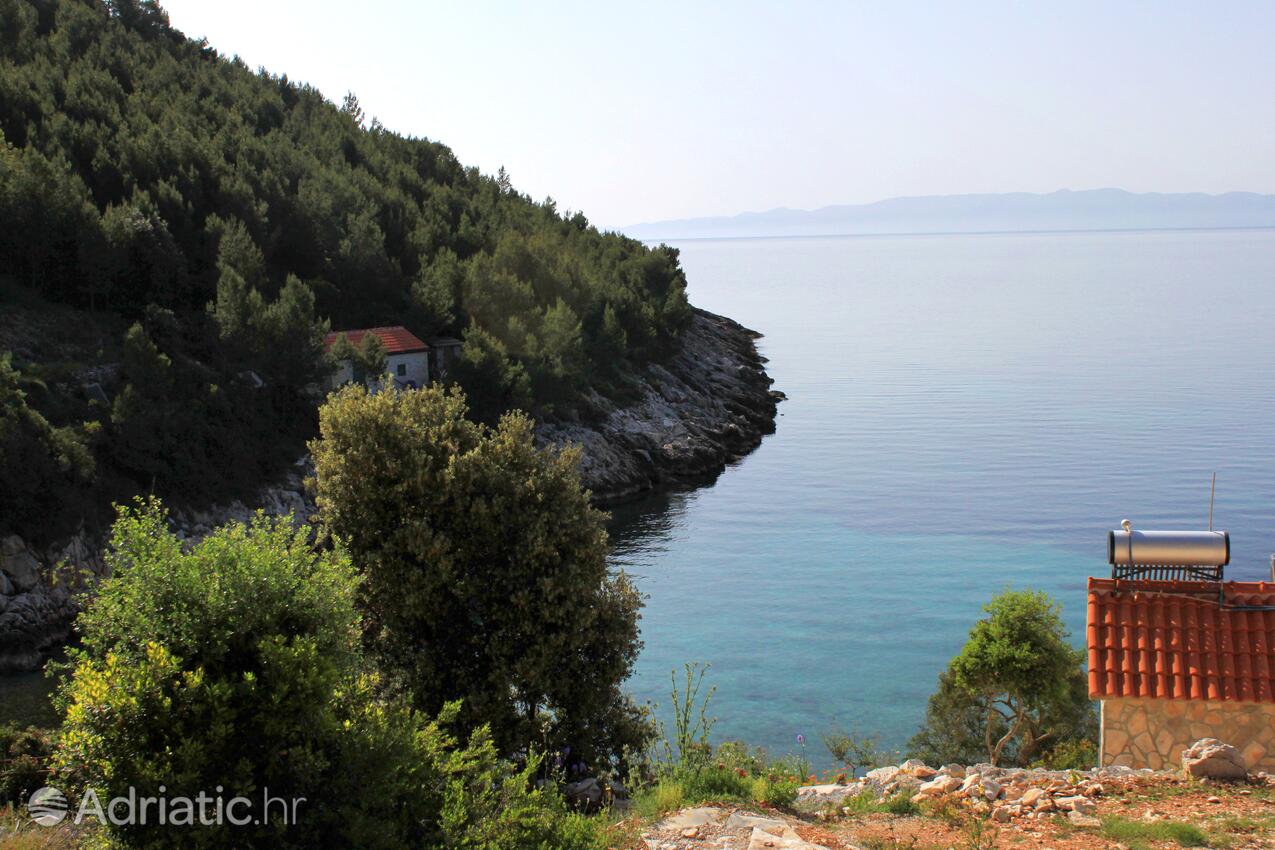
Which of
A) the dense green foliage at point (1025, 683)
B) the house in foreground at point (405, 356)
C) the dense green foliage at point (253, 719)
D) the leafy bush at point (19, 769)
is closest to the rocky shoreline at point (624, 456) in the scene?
the leafy bush at point (19, 769)

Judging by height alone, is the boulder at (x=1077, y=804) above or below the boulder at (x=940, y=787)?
above

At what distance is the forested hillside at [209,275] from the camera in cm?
3725

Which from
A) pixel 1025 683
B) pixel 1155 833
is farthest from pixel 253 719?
pixel 1025 683

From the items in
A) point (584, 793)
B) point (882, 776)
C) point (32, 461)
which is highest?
point (32, 461)

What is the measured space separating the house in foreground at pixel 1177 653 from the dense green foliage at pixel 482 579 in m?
7.97

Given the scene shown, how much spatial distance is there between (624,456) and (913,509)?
636 inches

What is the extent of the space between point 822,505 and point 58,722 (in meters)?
34.2

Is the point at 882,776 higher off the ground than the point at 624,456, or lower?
lower

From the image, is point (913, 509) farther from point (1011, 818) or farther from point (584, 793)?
point (1011, 818)

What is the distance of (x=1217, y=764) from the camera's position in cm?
1245

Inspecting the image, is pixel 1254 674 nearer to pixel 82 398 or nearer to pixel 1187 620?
pixel 1187 620

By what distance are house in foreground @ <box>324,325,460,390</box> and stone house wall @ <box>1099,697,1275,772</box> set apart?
131 ft

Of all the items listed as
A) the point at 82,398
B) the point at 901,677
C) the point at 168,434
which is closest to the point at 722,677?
the point at 901,677

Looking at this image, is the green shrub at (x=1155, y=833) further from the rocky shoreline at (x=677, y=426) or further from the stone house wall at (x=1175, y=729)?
the rocky shoreline at (x=677, y=426)
